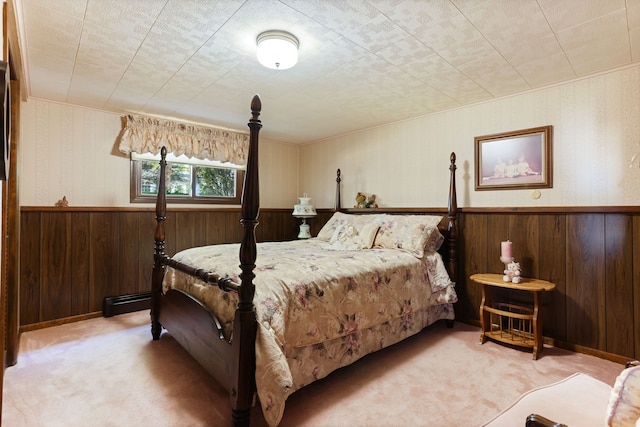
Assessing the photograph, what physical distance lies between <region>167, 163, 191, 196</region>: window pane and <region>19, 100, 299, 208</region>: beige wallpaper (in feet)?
1.56

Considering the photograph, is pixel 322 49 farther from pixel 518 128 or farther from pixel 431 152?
pixel 518 128

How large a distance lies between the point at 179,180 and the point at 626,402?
425cm

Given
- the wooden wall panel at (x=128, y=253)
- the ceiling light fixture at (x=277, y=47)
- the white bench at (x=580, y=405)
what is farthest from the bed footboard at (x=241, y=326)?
the wooden wall panel at (x=128, y=253)

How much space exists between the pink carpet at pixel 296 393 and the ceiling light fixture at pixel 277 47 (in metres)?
2.15

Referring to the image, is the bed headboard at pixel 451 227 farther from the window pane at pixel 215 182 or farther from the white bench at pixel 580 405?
the window pane at pixel 215 182

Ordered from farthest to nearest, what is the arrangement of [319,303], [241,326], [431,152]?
[431,152] → [319,303] → [241,326]

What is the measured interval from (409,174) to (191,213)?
2.75 meters

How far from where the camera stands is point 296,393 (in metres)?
1.97

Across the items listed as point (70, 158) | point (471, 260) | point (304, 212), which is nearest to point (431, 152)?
point (471, 260)

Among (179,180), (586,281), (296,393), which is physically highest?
(179,180)

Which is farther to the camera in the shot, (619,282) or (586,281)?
(586,281)

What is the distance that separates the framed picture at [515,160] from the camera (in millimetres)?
2777

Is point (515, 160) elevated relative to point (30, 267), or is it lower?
elevated

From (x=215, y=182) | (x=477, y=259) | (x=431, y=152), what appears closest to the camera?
Result: (x=477, y=259)
